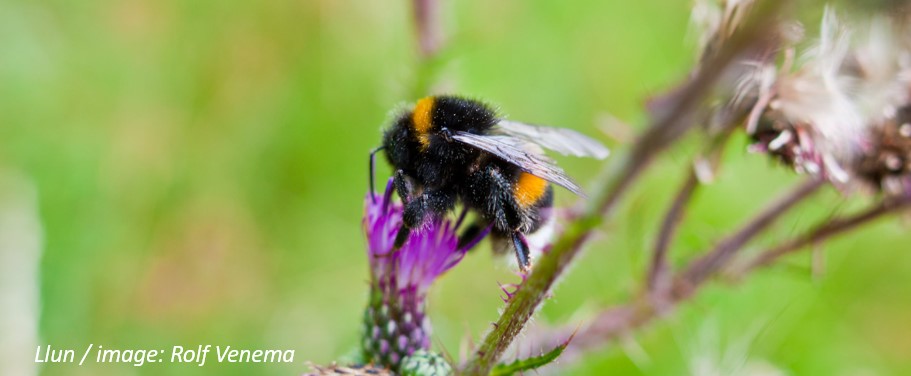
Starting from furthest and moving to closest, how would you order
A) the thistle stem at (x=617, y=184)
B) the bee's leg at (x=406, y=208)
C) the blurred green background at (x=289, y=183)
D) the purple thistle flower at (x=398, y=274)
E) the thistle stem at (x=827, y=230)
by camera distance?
the blurred green background at (x=289, y=183)
the thistle stem at (x=827, y=230)
the purple thistle flower at (x=398, y=274)
the bee's leg at (x=406, y=208)
the thistle stem at (x=617, y=184)

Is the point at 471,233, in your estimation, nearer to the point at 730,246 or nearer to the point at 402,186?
the point at 402,186

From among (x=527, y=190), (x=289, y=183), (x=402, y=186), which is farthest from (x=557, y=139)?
(x=289, y=183)

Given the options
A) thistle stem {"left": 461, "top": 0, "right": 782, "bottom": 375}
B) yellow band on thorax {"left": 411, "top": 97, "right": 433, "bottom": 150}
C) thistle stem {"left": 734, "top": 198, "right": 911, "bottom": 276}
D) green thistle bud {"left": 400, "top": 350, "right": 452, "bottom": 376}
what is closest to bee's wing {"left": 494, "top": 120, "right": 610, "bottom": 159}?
yellow band on thorax {"left": 411, "top": 97, "right": 433, "bottom": 150}

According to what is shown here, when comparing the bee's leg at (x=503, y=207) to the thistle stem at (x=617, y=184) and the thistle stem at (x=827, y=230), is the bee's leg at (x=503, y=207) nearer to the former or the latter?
the thistle stem at (x=617, y=184)

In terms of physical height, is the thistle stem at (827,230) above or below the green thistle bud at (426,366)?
above

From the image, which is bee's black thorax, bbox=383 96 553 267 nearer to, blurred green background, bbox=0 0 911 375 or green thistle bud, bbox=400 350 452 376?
green thistle bud, bbox=400 350 452 376

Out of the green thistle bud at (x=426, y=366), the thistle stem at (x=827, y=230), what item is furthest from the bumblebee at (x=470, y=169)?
the thistle stem at (x=827, y=230)

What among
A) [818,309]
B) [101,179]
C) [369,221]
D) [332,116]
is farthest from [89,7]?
[818,309]
